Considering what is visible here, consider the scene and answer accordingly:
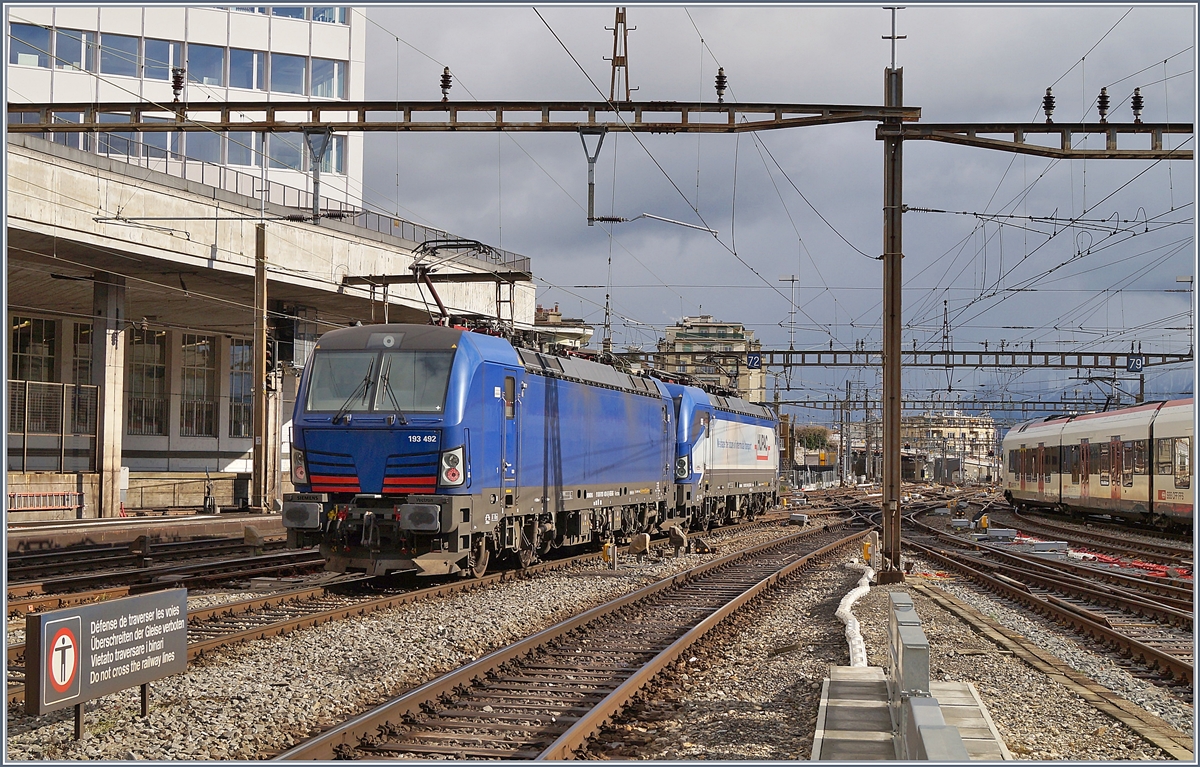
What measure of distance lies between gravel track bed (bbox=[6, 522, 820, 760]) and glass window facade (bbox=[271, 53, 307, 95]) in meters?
36.1

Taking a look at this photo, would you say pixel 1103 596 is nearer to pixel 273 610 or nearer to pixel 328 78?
pixel 273 610

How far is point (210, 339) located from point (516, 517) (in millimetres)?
29580

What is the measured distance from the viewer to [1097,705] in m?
8.77

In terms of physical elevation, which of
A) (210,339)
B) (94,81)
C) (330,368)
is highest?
(94,81)

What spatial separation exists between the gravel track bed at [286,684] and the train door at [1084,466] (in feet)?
81.9

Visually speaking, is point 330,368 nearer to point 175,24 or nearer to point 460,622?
point 460,622

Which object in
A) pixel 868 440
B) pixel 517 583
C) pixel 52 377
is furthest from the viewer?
pixel 868 440

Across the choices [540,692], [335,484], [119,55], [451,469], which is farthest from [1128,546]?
[119,55]

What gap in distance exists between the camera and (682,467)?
89.4 ft

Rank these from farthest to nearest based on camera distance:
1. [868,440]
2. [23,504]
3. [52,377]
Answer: [868,440] < [52,377] < [23,504]

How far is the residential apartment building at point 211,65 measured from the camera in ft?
136

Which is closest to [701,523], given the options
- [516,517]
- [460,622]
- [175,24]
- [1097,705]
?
[516,517]

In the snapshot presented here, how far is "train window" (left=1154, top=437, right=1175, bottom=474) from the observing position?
89.4ft

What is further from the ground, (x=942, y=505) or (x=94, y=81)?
(x=94, y=81)
